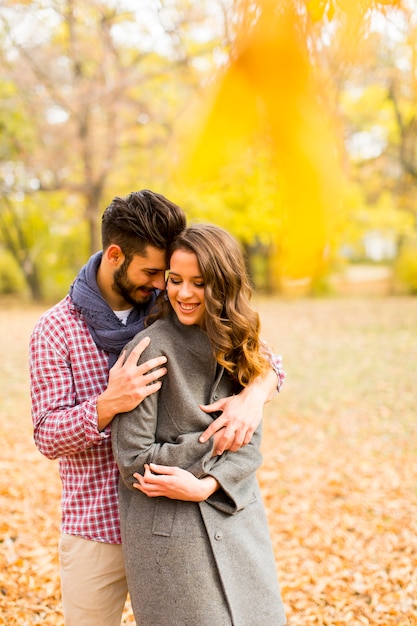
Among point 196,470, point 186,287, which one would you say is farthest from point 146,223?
point 196,470

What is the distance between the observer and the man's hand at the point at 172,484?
5.67 feet

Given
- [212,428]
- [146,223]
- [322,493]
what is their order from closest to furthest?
[212,428]
[146,223]
[322,493]

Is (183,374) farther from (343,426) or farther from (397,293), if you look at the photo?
(397,293)

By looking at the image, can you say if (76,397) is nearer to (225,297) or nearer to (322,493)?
(225,297)

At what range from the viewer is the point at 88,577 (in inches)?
79.3

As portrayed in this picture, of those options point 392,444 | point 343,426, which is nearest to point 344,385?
point 343,426

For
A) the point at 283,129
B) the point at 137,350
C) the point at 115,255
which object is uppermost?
the point at 283,129

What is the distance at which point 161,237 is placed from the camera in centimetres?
198

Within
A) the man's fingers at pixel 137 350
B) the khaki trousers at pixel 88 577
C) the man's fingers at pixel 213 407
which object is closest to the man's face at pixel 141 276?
the man's fingers at pixel 137 350

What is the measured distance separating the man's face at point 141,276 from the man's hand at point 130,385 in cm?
27

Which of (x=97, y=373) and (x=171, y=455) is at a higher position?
(x=97, y=373)

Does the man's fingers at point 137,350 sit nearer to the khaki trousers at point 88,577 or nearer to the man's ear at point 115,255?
the man's ear at point 115,255

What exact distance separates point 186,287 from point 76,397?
0.53 meters

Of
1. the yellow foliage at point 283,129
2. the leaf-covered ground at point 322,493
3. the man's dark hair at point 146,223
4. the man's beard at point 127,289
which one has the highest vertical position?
the yellow foliage at point 283,129
